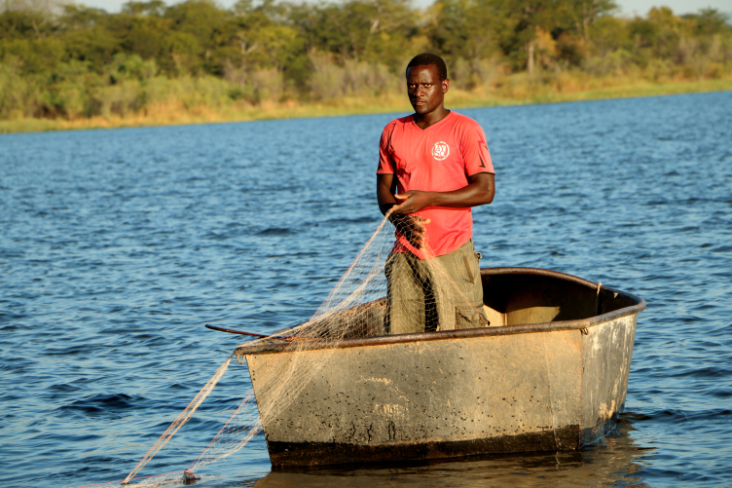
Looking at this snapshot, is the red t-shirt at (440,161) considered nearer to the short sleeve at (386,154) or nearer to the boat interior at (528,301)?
the short sleeve at (386,154)

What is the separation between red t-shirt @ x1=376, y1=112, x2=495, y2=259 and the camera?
4477 mm

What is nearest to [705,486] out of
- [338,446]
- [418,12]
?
[338,446]

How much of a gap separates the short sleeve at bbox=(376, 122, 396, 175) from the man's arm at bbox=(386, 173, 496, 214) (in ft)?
1.04

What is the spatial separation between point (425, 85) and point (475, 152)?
44cm

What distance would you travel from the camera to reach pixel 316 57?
70.4m

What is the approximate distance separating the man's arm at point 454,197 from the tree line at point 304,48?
5698 centimetres

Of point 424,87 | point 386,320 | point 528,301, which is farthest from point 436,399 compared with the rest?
point 528,301

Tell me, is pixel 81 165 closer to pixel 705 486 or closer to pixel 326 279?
pixel 326 279

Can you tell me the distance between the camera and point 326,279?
10.2m

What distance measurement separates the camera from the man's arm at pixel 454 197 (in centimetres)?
434

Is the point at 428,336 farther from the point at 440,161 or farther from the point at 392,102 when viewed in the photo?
the point at 392,102

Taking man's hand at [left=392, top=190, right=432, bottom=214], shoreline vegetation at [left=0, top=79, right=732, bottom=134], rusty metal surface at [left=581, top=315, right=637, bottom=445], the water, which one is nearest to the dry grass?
shoreline vegetation at [left=0, top=79, right=732, bottom=134]

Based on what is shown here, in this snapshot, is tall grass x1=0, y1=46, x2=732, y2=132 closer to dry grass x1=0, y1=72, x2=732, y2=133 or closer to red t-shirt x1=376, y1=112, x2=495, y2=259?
dry grass x1=0, y1=72, x2=732, y2=133

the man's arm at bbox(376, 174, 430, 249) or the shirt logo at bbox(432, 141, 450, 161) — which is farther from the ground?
the shirt logo at bbox(432, 141, 450, 161)
